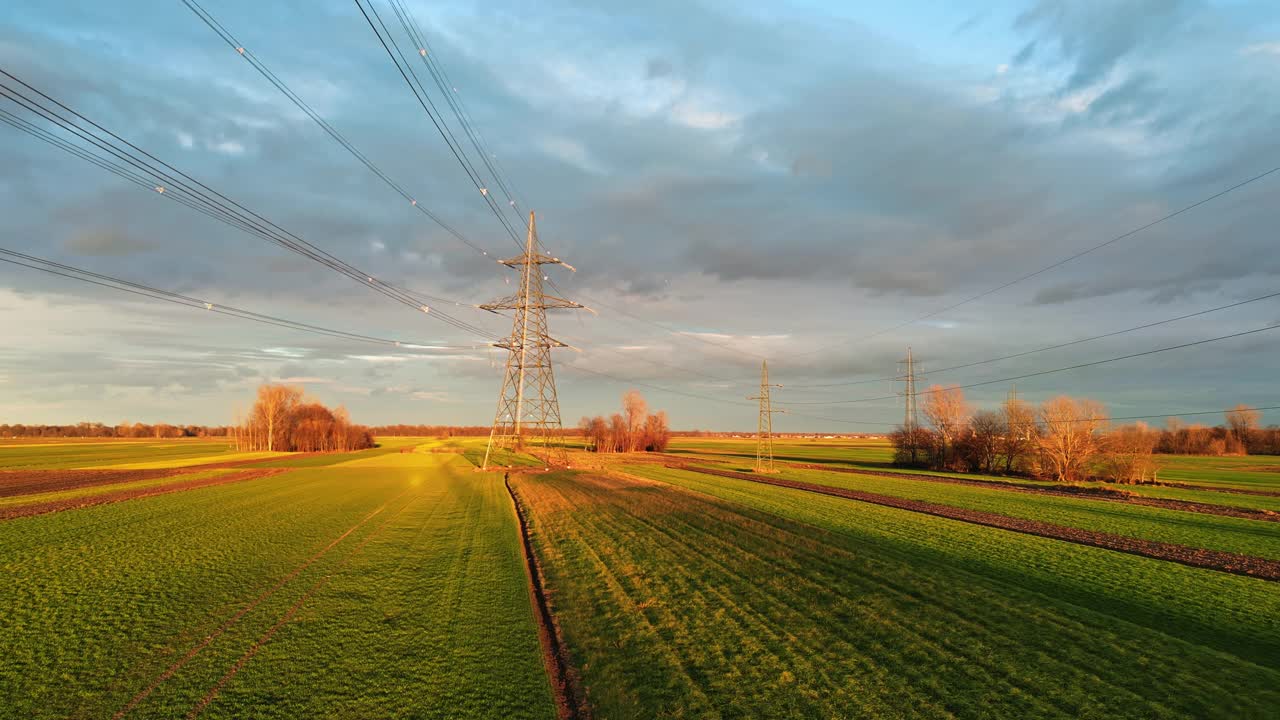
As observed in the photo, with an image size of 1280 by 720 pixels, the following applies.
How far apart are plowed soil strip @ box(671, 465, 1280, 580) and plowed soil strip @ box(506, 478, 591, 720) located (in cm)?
2053

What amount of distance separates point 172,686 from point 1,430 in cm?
27456

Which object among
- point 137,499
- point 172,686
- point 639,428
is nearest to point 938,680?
point 172,686

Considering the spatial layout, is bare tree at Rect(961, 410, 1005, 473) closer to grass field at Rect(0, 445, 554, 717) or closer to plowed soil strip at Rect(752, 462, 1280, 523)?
plowed soil strip at Rect(752, 462, 1280, 523)

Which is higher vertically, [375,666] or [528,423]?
[528,423]

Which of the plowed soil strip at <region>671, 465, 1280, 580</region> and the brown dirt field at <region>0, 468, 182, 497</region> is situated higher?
the plowed soil strip at <region>671, 465, 1280, 580</region>

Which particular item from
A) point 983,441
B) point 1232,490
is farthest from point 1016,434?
point 1232,490

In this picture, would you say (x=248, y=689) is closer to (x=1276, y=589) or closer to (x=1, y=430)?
(x=1276, y=589)

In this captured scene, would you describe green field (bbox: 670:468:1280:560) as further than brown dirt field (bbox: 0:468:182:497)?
No

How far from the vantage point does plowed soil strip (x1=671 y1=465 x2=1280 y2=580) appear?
1659 cm

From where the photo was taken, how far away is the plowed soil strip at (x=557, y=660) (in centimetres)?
735

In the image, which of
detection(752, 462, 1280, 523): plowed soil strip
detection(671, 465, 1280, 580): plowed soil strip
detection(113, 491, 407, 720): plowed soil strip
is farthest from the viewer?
detection(752, 462, 1280, 523): plowed soil strip

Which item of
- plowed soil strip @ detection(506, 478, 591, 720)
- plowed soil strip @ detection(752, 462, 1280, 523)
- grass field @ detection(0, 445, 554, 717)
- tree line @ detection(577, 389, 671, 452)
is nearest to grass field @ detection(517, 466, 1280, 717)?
plowed soil strip @ detection(506, 478, 591, 720)

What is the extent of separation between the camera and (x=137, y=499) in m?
29.6

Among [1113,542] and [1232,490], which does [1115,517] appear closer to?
[1113,542]
